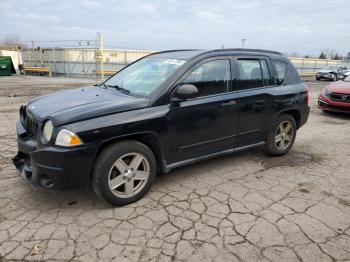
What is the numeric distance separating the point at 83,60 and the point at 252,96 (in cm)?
2323

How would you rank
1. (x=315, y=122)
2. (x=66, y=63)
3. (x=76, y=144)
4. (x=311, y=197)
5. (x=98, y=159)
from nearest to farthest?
(x=76, y=144)
(x=98, y=159)
(x=311, y=197)
(x=315, y=122)
(x=66, y=63)

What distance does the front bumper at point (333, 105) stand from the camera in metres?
9.02

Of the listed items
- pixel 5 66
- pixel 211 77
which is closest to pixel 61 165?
pixel 211 77

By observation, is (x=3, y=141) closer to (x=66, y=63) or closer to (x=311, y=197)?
(x=311, y=197)

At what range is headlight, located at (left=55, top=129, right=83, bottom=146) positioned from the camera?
312 cm

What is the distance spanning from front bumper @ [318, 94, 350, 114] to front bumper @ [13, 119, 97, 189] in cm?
818

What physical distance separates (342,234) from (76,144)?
2.82 metres

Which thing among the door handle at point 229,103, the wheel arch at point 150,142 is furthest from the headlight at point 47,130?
the door handle at point 229,103

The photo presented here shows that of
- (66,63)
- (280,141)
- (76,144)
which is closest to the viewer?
(76,144)

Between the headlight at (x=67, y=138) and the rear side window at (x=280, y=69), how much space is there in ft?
11.5

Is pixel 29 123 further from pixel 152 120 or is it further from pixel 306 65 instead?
pixel 306 65

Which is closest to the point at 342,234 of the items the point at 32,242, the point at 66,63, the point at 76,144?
the point at 76,144

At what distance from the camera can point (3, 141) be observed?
229 inches

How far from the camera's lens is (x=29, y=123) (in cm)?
373
